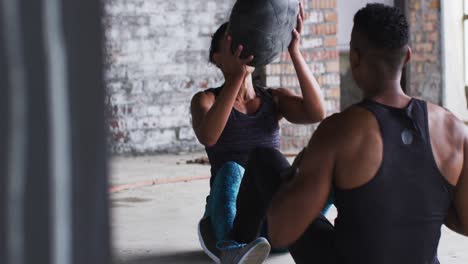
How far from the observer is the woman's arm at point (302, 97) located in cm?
310

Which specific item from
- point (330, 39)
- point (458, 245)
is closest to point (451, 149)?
point (458, 245)

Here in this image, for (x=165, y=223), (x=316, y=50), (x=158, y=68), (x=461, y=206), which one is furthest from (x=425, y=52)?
(x=461, y=206)

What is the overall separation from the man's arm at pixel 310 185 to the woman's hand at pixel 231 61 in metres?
0.99

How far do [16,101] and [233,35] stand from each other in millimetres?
2528

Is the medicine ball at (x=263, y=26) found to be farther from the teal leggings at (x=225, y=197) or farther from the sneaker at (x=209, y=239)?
the sneaker at (x=209, y=239)

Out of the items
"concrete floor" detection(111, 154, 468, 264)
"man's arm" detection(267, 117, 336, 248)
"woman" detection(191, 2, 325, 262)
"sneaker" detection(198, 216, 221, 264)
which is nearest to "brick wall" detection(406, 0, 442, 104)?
"concrete floor" detection(111, 154, 468, 264)

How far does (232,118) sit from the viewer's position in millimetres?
3422

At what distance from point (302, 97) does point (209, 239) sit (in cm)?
67

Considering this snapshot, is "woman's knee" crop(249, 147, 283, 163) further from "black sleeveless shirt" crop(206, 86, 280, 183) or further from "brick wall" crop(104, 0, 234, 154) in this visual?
"brick wall" crop(104, 0, 234, 154)

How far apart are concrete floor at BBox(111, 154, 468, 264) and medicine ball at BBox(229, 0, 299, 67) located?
0.67m

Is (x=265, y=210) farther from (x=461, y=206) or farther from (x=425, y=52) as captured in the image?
(x=425, y=52)

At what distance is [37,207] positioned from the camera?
0.53 m

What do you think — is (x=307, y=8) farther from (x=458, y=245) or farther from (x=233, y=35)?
(x=233, y=35)

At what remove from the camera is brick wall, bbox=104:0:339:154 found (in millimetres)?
8164
